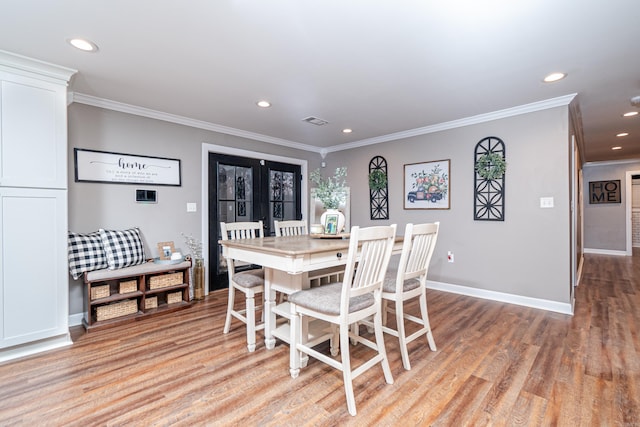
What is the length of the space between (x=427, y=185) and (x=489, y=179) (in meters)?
0.81

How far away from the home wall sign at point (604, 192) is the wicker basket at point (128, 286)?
9.84m

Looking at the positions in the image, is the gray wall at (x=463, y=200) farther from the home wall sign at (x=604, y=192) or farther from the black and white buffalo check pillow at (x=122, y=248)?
the home wall sign at (x=604, y=192)

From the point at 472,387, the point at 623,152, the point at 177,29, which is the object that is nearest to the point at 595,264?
the point at 623,152

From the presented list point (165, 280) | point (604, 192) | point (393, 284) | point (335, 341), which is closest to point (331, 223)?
point (393, 284)

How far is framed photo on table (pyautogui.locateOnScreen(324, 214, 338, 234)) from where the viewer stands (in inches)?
105

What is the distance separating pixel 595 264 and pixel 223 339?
7.32m

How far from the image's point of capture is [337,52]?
2.26m

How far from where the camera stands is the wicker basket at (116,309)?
290 cm

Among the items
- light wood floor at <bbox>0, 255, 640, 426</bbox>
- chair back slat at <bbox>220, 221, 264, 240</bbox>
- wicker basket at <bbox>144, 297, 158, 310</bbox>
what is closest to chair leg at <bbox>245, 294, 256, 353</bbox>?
light wood floor at <bbox>0, 255, 640, 426</bbox>

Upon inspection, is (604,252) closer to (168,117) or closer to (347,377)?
(347,377)

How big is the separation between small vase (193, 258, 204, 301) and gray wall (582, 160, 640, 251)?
9102mm

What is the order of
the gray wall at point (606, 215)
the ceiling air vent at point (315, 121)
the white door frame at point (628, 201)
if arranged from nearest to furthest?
1. the ceiling air vent at point (315, 121)
2. the white door frame at point (628, 201)
3. the gray wall at point (606, 215)

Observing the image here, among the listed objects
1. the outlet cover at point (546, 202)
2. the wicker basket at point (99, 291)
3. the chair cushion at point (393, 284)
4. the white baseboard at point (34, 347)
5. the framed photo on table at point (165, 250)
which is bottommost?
the white baseboard at point (34, 347)

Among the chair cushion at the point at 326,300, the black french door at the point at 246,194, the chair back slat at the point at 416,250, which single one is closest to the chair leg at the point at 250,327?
the chair cushion at the point at 326,300
